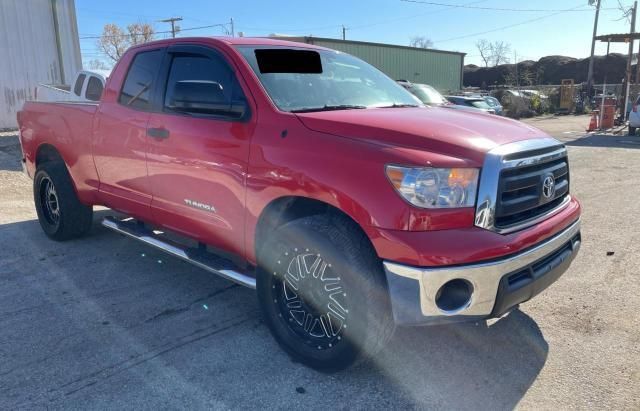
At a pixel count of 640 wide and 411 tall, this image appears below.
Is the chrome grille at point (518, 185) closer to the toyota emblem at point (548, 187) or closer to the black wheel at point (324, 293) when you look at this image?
the toyota emblem at point (548, 187)

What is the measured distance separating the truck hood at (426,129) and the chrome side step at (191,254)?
110 centimetres

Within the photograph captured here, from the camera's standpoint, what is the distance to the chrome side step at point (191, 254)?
331 centimetres

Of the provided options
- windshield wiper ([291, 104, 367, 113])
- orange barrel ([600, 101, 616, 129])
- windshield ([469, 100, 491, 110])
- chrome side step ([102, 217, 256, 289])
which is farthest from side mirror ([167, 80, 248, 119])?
orange barrel ([600, 101, 616, 129])

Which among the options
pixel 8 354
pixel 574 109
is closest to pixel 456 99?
pixel 574 109

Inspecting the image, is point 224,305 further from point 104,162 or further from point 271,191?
point 104,162

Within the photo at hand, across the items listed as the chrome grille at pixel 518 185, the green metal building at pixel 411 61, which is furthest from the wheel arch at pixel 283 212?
the green metal building at pixel 411 61

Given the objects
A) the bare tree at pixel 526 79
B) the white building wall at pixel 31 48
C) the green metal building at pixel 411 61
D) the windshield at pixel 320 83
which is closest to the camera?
the windshield at pixel 320 83

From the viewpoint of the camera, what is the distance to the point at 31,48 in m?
14.8

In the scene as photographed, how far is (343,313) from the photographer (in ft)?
9.07

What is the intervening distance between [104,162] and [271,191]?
217 cm

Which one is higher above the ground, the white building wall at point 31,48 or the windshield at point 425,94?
the white building wall at point 31,48

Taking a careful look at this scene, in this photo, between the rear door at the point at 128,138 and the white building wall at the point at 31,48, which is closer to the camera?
the rear door at the point at 128,138

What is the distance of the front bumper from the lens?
248cm

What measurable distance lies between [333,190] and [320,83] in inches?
48.6
